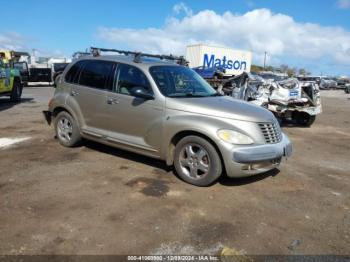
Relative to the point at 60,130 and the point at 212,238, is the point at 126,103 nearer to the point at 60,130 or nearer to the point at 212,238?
the point at 60,130

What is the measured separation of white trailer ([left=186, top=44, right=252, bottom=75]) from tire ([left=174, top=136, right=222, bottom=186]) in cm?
2261

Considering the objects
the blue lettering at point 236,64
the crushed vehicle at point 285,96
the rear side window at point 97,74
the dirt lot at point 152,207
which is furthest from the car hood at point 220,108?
the blue lettering at point 236,64

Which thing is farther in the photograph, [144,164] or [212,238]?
[144,164]

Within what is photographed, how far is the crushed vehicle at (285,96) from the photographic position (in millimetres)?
12242

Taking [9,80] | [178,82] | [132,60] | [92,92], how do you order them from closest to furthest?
[178,82], [132,60], [92,92], [9,80]

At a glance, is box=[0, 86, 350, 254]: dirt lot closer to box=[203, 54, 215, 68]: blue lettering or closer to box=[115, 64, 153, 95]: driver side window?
box=[115, 64, 153, 95]: driver side window

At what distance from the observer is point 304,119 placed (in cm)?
1273

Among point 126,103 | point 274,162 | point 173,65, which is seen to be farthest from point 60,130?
point 274,162

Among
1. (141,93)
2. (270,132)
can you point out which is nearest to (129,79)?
(141,93)

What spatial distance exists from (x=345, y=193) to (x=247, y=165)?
163cm

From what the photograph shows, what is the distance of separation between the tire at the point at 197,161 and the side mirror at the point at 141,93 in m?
0.87

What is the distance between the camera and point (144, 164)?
638cm

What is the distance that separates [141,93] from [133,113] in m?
0.42

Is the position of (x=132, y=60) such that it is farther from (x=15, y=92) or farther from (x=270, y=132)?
(x=15, y=92)
